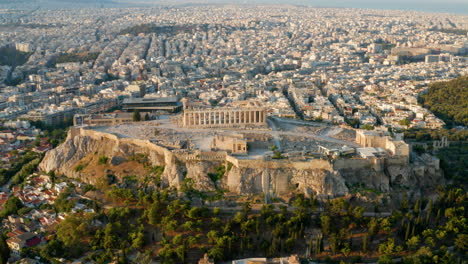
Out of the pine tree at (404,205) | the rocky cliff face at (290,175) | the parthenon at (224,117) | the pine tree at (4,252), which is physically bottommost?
the pine tree at (4,252)

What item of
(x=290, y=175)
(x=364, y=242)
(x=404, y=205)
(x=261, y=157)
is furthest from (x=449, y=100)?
(x=364, y=242)

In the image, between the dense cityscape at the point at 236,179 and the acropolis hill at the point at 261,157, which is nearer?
the dense cityscape at the point at 236,179

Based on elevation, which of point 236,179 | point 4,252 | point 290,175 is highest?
point 290,175

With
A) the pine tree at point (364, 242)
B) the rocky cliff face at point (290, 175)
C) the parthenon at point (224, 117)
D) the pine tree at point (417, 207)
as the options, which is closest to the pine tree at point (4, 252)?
the rocky cliff face at point (290, 175)

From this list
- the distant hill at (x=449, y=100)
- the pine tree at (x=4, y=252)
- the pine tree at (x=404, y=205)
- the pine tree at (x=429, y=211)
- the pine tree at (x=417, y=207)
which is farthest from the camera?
the distant hill at (x=449, y=100)

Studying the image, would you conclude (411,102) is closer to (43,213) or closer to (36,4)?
(43,213)

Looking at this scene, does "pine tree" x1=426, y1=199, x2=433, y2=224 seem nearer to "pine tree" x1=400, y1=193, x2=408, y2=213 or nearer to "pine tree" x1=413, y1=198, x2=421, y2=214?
"pine tree" x1=413, y1=198, x2=421, y2=214

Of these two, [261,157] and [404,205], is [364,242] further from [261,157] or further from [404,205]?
[261,157]

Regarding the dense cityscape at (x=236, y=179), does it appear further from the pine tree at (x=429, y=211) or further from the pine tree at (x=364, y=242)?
the pine tree at (x=429, y=211)
